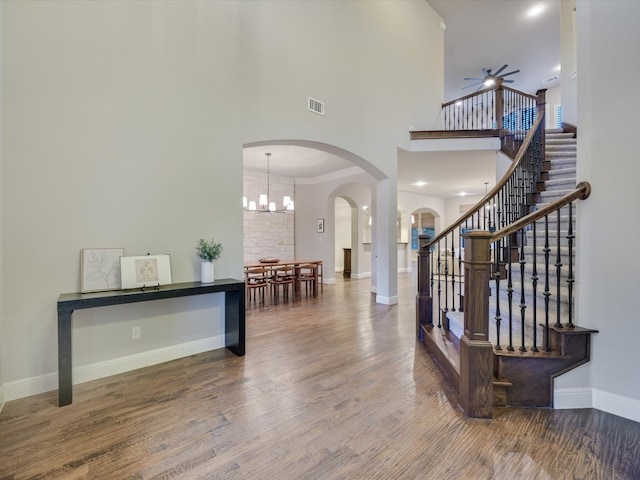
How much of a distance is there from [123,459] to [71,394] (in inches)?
39.0

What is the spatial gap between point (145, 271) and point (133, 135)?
1283mm

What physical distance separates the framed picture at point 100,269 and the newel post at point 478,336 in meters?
2.91

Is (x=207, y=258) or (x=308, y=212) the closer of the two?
(x=207, y=258)

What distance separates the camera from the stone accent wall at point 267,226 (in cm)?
749

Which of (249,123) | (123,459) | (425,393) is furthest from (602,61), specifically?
(123,459)

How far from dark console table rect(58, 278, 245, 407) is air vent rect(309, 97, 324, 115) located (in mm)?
2589

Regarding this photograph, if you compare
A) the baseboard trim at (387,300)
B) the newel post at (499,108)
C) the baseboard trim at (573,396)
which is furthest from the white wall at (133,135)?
the newel post at (499,108)

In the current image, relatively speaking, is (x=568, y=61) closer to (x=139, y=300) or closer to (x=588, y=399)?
(x=588, y=399)

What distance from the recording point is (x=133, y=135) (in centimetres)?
282

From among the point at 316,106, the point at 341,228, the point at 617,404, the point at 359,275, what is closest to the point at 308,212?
the point at 359,275

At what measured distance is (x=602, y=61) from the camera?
2.13m

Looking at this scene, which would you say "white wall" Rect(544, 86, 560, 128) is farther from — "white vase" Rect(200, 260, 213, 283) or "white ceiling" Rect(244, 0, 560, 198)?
"white vase" Rect(200, 260, 213, 283)

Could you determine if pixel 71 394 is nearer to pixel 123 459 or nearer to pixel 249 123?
pixel 123 459

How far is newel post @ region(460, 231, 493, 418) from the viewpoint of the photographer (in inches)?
80.6
